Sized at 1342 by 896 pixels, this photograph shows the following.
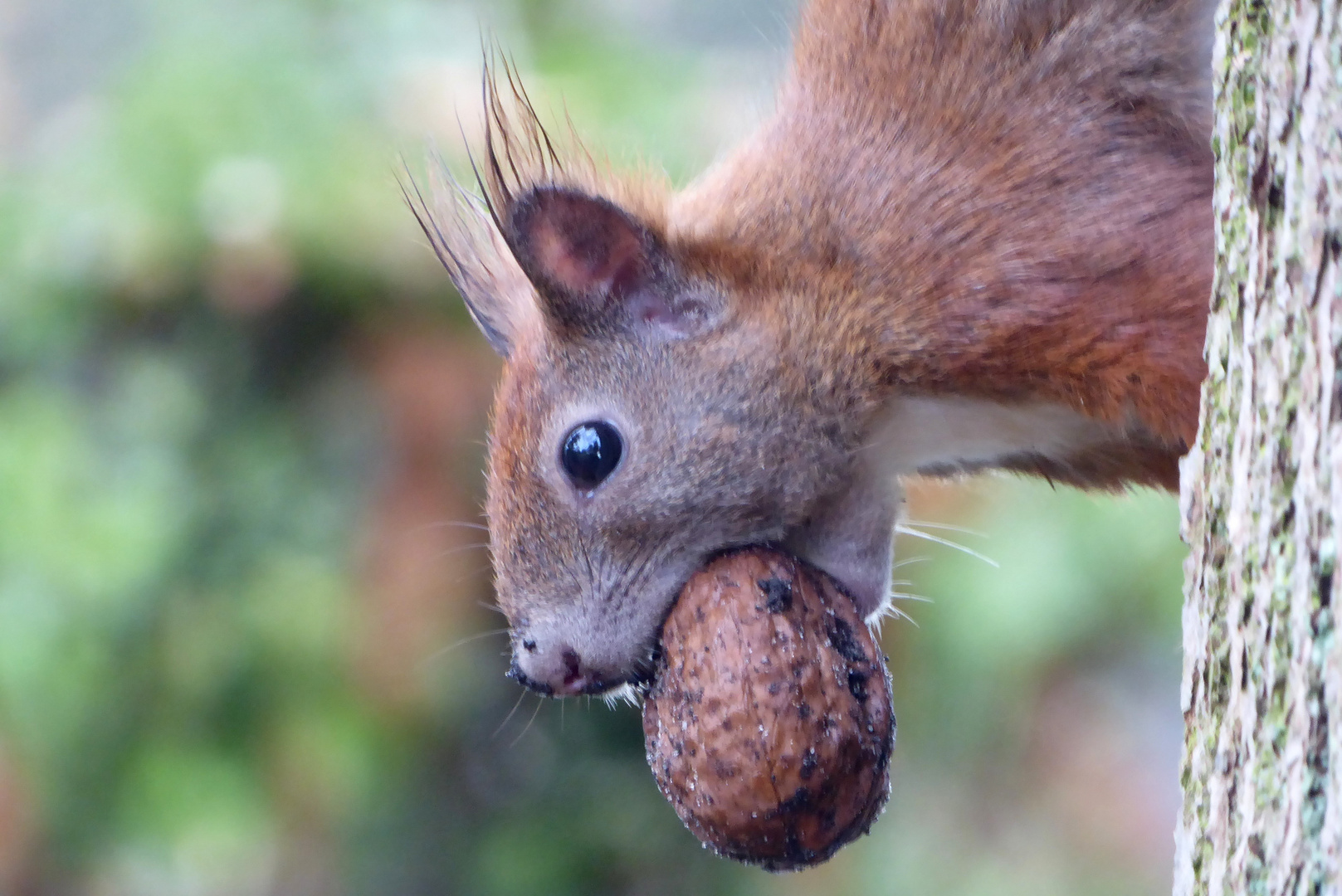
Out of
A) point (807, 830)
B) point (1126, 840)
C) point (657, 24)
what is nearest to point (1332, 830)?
point (807, 830)

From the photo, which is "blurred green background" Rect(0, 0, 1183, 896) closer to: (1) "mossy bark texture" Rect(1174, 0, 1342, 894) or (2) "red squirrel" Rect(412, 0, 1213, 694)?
(2) "red squirrel" Rect(412, 0, 1213, 694)

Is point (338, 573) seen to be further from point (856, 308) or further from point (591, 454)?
point (856, 308)

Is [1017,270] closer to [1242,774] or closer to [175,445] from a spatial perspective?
[1242,774]

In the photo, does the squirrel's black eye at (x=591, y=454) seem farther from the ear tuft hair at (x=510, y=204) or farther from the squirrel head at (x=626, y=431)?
the ear tuft hair at (x=510, y=204)

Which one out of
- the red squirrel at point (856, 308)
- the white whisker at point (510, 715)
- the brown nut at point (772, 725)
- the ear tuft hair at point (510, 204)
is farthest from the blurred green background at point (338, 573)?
the brown nut at point (772, 725)

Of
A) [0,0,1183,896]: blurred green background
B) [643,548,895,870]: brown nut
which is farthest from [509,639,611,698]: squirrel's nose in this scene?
[0,0,1183,896]: blurred green background

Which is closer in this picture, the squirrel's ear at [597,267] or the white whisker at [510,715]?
the squirrel's ear at [597,267]

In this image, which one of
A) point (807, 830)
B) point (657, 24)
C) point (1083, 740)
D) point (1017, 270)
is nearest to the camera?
point (807, 830)
